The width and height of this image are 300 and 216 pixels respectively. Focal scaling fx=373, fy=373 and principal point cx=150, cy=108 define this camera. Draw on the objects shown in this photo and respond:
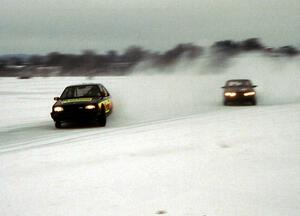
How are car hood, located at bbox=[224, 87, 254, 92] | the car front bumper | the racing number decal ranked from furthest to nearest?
car hood, located at bbox=[224, 87, 254, 92] → the racing number decal → the car front bumper

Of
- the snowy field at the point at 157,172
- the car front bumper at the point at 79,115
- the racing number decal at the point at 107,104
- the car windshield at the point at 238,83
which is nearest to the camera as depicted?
the snowy field at the point at 157,172

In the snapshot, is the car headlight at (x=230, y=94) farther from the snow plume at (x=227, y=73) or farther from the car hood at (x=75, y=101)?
the car hood at (x=75, y=101)

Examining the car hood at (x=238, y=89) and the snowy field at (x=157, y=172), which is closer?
the snowy field at (x=157, y=172)

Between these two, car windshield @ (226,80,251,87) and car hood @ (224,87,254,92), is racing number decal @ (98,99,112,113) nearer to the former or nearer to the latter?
Result: car hood @ (224,87,254,92)

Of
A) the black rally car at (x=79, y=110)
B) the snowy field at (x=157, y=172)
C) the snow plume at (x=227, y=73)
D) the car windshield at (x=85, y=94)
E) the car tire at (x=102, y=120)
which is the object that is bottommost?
the snowy field at (x=157, y=172)

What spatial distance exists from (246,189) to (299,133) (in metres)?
4.41

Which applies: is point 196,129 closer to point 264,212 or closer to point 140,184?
point 140,184

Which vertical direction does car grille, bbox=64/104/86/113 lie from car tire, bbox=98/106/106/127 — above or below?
above

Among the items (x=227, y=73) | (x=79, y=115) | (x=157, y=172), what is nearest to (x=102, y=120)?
(x=79, y=115)

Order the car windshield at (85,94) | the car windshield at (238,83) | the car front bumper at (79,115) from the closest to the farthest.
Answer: the car front bumper at (79,115), the car windshield at (85,94), the car windshield at (238,83)

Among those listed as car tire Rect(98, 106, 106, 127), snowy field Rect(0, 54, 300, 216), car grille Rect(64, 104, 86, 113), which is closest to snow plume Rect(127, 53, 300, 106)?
car tire Rect(98, 106, 106, 127)

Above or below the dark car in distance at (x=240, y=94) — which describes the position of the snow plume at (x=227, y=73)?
above

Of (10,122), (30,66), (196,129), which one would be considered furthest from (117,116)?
(30,66)

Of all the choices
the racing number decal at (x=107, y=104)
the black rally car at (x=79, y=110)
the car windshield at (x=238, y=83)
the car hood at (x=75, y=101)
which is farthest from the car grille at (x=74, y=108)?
the car windshield at (x=238, y=83)
